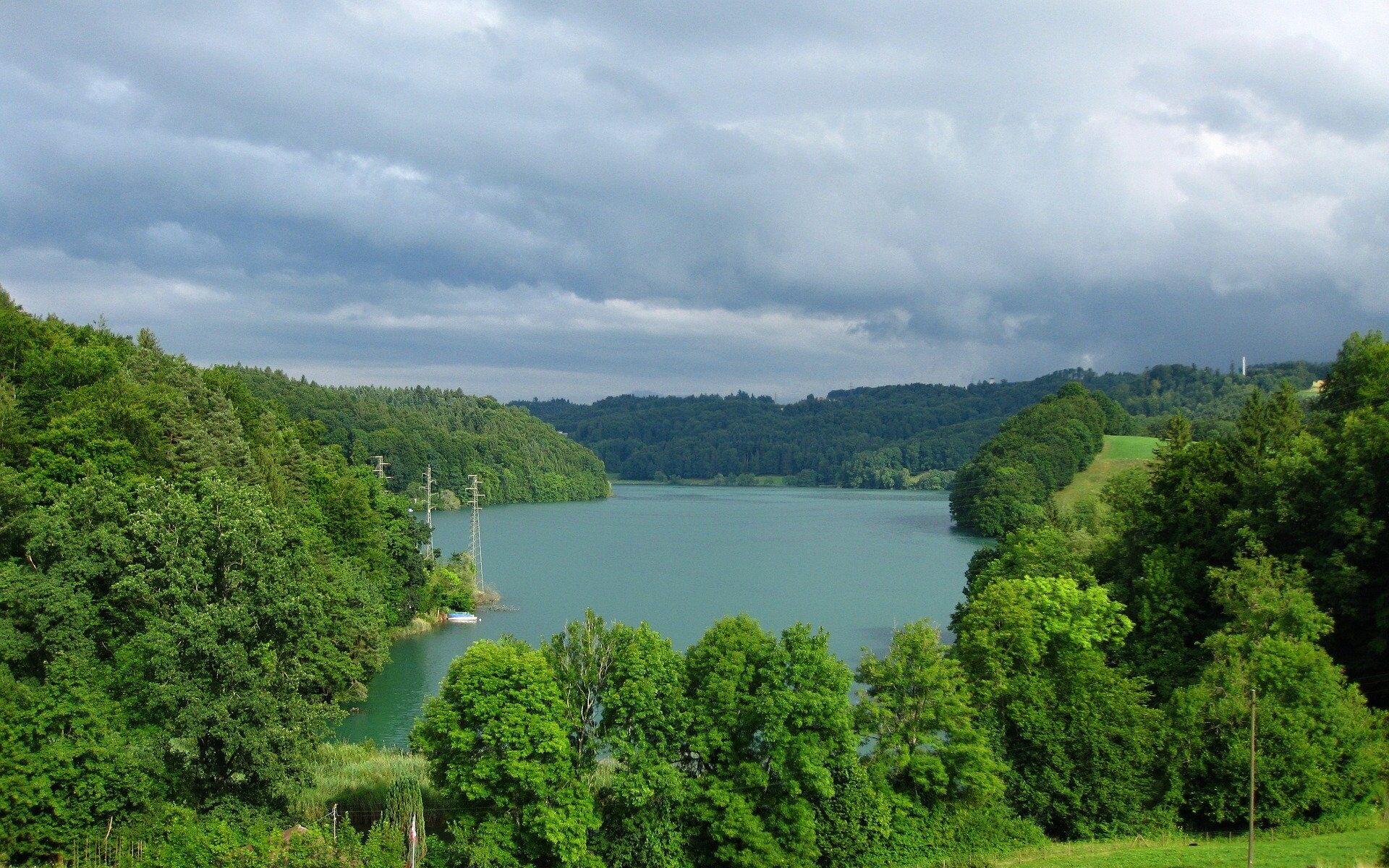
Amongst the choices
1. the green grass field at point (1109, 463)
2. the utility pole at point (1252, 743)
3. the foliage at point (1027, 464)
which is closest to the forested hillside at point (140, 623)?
the utility pole at point (1252, 743)

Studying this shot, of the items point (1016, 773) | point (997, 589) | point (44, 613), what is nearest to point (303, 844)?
point (44, 613)

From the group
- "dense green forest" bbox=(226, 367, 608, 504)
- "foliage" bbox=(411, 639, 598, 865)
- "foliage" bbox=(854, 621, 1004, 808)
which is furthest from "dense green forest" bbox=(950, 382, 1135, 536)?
"dense green forest" bbox=(226, 367, 608, 504)

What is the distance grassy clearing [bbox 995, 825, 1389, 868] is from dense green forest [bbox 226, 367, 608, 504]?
9213 centimetres

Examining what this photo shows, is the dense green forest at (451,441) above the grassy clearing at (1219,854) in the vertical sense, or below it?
above

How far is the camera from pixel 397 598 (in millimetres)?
45281

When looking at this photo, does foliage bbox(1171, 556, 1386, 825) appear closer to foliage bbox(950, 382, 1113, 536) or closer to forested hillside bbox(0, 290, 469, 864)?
forested hillside bbox(0, 290, 469, 864)

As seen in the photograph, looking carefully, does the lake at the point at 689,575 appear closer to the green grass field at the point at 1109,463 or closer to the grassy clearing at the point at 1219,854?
the green grass field at the point at 1109,463

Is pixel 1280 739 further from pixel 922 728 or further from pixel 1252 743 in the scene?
pixel 922 728

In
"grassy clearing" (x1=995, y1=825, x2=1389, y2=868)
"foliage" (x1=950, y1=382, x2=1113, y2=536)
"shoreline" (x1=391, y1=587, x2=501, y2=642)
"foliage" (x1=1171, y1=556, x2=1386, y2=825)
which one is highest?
"foliage" (x1=950, y1=382, x2=1113, y2=536)

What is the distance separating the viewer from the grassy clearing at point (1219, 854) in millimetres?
16453

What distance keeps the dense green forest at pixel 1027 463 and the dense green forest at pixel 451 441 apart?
61092mm

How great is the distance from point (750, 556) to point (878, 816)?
54.7m

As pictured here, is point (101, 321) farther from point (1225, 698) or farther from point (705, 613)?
point (1225, 698)

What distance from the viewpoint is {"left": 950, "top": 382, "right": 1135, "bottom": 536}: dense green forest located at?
78500 millimetres
